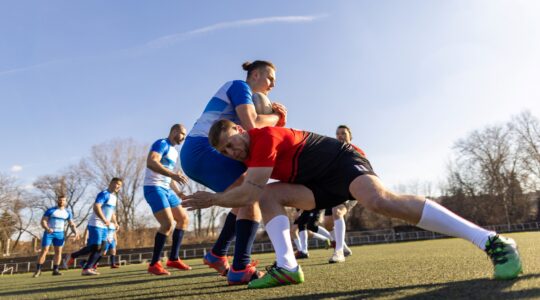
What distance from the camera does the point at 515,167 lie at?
47219 millimetres

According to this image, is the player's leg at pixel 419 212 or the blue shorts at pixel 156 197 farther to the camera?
the blue shorts at pixel 156 197

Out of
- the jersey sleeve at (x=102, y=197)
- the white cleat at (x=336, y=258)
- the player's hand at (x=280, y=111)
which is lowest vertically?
the white cleat at (x=336, y=258)

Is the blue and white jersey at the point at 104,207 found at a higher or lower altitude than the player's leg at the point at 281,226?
Result: higher

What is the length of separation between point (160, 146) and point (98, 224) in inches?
218

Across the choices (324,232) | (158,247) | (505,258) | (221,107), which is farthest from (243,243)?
(324,232)

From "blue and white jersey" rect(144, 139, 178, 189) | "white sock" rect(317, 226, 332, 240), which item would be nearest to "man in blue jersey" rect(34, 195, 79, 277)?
"blue and white jersey" rect(144, 139, 178, 189)

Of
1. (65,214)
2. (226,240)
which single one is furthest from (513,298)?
(65,214)

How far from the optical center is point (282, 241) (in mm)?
2986

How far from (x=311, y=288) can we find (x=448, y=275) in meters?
1.09

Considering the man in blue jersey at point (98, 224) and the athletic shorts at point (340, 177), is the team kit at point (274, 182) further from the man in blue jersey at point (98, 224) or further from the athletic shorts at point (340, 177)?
the man in blue jersey at point (98, 224)

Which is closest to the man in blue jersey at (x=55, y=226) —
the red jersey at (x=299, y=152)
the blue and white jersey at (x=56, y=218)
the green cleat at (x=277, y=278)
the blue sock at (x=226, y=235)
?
the blue and white jersey at (x=56, y=218)

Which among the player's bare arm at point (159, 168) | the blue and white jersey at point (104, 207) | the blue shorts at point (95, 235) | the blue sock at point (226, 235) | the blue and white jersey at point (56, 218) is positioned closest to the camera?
the blue sock at point (226, 235)

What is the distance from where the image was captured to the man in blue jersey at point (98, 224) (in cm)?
947

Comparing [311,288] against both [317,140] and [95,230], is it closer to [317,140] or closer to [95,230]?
[317,140]
